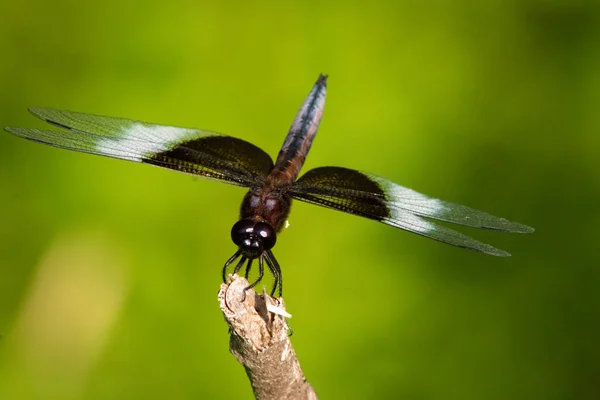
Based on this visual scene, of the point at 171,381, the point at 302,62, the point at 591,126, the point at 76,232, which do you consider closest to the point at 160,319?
the point at 171,381

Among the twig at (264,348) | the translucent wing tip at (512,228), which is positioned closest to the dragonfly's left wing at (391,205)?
the translucent wing tip at (512,228)

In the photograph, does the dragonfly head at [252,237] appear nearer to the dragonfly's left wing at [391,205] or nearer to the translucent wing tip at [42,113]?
the dragonfly's left wing at [391,205]

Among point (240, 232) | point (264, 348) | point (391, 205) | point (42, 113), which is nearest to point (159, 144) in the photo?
point (42, 113)

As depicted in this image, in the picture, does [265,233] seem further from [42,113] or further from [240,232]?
[42,113]

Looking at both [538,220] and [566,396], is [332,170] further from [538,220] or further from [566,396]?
[566,396]

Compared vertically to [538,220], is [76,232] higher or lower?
lower

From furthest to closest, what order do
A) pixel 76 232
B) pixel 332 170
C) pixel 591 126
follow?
pixel 591 126 → pixel 76 232 → pixel 332 170

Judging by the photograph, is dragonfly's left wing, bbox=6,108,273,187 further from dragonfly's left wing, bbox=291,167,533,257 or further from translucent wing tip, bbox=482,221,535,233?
translucent wing tip, bbox=482,221,535,233
